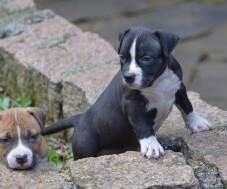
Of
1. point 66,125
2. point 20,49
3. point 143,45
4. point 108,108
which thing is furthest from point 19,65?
point 143,45

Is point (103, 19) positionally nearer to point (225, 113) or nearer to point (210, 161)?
point (225, 113)

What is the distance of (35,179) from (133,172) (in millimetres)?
573

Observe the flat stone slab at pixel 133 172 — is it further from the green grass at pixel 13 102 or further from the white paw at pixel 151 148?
the green grass at pixel 13 102

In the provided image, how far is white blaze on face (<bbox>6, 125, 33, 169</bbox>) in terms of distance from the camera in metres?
5.29

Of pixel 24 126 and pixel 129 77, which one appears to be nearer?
pixel 129 77

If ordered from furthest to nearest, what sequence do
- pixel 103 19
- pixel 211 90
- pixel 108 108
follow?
pixel 103 19
pixel 211 90
pixel 108 108

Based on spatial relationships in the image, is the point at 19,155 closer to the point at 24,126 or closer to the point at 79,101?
the point at 24,126

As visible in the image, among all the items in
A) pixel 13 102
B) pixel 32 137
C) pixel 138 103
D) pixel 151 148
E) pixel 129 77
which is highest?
pixel 129 77

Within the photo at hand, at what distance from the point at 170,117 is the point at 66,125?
74 cm

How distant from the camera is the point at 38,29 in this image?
7898 millimetres

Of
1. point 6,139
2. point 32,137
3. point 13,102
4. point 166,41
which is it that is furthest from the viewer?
point 13,102

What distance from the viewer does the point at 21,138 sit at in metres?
5.57

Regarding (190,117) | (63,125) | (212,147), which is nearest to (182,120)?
(190,117)

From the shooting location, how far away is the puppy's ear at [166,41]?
527cm
